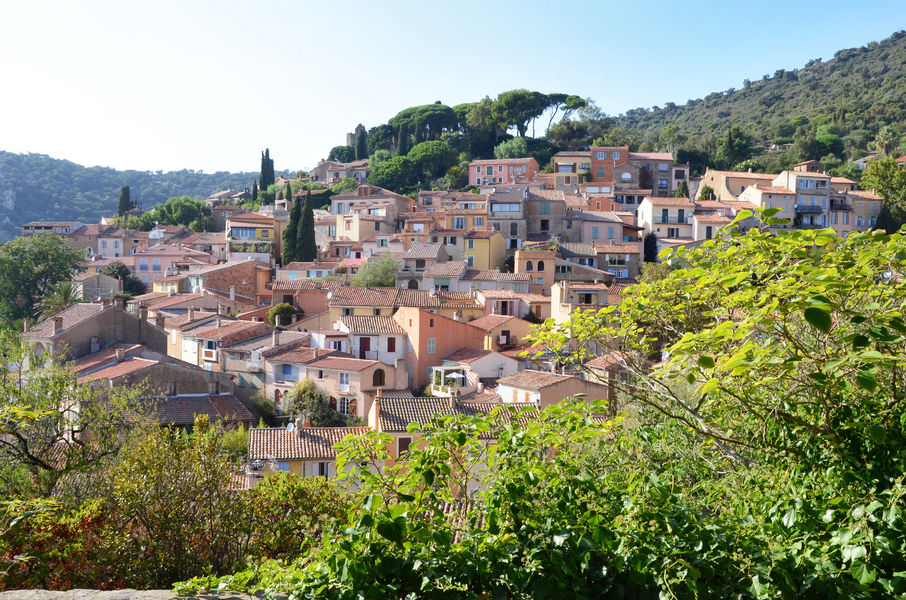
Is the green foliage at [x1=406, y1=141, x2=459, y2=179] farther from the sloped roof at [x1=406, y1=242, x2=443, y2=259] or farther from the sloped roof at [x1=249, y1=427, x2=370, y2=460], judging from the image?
the sloped roof at [x1=249, y1=427, x2=370, y2=460]

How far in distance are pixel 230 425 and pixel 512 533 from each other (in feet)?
84.4

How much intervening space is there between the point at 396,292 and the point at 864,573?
38441 millimetres

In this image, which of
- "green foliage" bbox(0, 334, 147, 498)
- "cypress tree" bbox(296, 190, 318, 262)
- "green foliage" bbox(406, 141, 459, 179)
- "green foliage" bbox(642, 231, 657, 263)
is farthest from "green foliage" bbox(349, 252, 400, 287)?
"green foliage" bbox(406, 141, 459, 179)

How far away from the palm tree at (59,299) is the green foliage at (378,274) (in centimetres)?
1912

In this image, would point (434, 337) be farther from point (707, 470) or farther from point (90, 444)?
point (707, 470)

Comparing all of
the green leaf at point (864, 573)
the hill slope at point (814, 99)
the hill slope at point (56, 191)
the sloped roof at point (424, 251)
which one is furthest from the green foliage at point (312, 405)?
the hill slope at point (56, 191)

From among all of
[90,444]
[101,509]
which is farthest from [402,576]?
[90,444]

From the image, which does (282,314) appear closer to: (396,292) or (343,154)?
(396,292)

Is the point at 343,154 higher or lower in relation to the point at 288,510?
higher

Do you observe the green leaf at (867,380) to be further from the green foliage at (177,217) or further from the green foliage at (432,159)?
the green foliage at (432,159)

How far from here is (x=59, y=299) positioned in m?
48.7

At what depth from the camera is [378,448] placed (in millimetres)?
4461

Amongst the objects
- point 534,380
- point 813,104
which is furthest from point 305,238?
point 813,104

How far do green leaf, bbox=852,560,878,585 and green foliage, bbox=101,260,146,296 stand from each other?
61656mm
